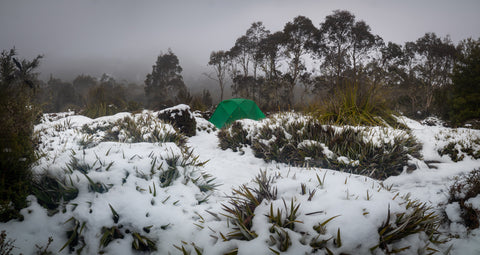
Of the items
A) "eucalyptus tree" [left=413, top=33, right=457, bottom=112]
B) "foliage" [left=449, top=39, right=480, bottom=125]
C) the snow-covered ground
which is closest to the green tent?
the snow-covered ground

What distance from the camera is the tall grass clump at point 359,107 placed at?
4.99 m

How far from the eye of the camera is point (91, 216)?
5.68 ft

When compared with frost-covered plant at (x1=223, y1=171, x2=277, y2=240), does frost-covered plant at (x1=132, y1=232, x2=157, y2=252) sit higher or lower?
lower

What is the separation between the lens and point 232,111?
1025cm

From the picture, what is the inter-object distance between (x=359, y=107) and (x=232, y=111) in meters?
6.29

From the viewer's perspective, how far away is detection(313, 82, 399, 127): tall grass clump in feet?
16.4

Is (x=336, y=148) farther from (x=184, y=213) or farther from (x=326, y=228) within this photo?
(x=184, y=213)

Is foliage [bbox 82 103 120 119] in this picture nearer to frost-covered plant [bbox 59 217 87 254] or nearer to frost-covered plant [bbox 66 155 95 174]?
frost-covered plant [bbox 66 155 95 174]

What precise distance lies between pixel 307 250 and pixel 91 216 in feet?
6.21

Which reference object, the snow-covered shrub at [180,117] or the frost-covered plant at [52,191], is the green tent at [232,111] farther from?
the frost-covered plant at [52,191]

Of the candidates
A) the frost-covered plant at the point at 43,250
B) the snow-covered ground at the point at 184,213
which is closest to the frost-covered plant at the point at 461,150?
the snow-covered ground at the point at 184,213

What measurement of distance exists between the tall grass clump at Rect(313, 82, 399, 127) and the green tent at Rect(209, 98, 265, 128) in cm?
544

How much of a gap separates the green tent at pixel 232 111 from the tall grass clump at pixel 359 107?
5.44 metres

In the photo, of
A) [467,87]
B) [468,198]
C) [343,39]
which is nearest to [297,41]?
[343,39]
